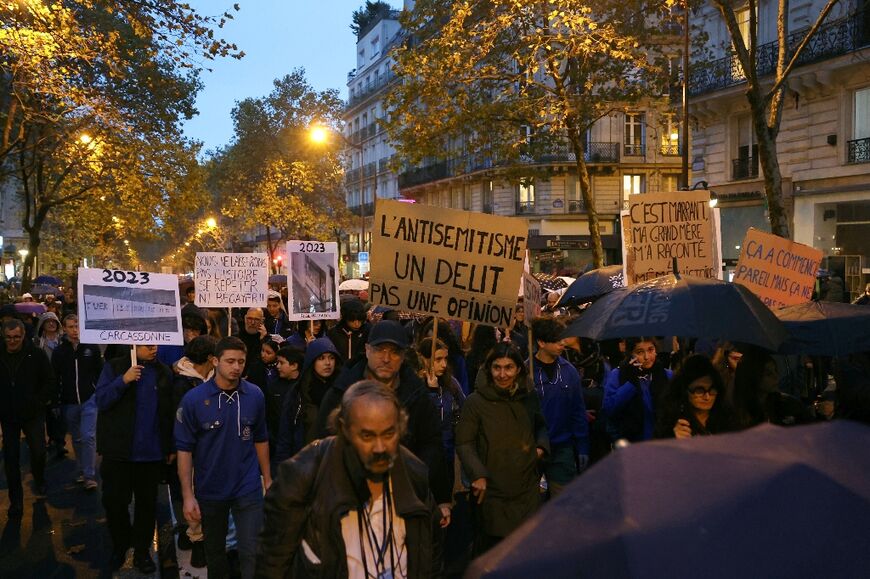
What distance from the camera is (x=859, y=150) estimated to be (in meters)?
22.3

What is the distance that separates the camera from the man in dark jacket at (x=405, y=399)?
4574 millimetres

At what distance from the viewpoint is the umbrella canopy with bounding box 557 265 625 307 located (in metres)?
12.0

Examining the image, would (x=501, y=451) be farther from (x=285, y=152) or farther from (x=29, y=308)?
(x=285, y=152)

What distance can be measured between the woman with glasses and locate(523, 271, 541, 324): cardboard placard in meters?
2.61

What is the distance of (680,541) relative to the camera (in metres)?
1.14

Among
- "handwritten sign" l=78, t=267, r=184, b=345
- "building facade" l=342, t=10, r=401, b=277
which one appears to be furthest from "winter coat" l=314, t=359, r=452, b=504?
"building facade" l=342, t=10, r=401, b=277

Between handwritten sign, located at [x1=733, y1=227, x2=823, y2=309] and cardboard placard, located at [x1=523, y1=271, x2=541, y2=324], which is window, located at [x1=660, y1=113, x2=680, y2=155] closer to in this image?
handwritten sign, located at [x1=733, y1=227, x2=823, y2=309]

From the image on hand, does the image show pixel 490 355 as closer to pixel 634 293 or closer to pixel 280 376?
pixel 634 293

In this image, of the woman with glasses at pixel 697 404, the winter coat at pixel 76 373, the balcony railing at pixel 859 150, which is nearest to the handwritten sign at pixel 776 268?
the woman with glasses at pixel 697 404

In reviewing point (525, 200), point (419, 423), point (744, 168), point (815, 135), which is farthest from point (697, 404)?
point (525, 200)

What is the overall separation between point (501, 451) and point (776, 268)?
145 inches

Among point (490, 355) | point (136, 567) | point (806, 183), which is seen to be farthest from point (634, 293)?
point (806, 183)

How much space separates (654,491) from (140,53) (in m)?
26.1

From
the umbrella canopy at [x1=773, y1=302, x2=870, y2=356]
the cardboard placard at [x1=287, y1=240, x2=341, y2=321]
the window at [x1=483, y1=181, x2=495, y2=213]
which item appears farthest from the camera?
the window at [x1=483, y1=181, x2=495, y2=213]
